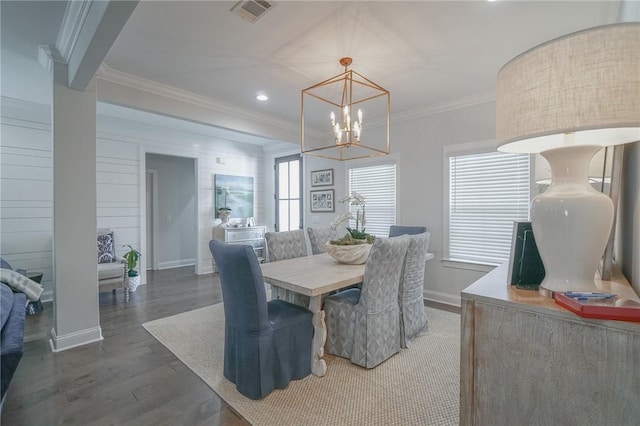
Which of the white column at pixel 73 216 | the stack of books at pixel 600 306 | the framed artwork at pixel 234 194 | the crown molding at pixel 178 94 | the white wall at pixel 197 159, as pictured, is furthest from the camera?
the framed artwork at pixel 234 194

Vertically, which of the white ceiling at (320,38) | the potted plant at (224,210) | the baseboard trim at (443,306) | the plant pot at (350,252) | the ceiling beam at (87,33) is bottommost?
the baseboard trim at (443,306)

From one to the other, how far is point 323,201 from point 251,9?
3691mm

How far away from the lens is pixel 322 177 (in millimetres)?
5500

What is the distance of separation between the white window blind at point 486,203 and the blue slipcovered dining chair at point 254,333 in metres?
2.61

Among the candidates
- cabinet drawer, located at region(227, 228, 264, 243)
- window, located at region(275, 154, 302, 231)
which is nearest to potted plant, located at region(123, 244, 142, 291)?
cabinet drawer, located at region(227, 228, 264, 243)

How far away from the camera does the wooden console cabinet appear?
5.78 m

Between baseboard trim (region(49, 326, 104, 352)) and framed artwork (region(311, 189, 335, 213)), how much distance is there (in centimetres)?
360

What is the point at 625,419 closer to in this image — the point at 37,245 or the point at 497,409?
the point at 497,409

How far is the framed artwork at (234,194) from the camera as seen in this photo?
6.10 m

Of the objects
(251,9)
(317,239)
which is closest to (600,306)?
(251,9)

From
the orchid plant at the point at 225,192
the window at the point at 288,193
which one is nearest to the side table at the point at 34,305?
the orchid plant at the point at 225,192

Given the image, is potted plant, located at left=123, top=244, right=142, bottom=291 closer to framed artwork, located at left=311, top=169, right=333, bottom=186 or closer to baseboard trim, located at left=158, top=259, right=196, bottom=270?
baseboard trim, located at left=158, top=259, right=196, bottom=270

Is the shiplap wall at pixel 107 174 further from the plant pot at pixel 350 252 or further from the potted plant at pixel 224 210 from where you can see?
the plant pot at pixel 350 252

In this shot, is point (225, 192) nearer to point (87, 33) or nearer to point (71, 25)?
point (71, 25)
